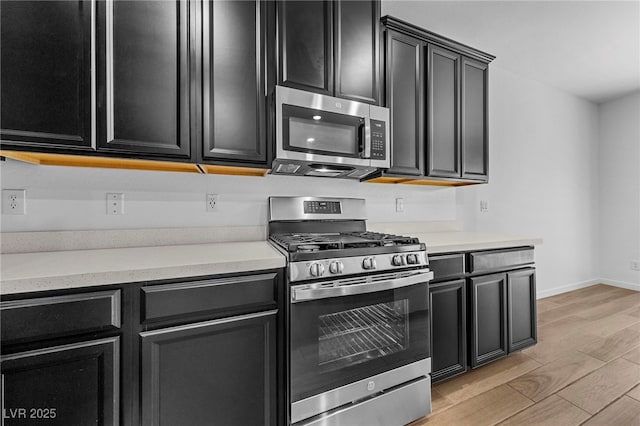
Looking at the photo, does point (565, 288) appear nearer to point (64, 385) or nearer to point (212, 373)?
point (212, 373)

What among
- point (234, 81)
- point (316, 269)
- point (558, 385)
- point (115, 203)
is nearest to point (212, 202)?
point (115, 203)

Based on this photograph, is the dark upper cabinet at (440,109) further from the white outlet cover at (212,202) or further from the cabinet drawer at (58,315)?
the cabinet drawer at (58,315)

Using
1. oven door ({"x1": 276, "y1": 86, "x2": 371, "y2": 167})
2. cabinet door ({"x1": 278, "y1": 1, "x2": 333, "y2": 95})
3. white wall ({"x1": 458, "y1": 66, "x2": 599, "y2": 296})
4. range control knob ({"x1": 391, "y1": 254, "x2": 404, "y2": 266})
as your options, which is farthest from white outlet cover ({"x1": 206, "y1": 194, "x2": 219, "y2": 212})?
white wall ({"x1": 458, "y1": 66, "x2": 599, "y2": 296})

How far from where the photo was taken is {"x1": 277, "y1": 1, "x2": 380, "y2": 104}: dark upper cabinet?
1.67 m

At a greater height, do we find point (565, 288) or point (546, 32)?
point (546, 32)

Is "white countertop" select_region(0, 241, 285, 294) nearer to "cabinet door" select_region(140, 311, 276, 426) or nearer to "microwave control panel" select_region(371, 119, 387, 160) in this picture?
"cabinet door" select_region(140, 311, 276, 426)

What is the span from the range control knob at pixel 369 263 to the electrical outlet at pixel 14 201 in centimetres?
173

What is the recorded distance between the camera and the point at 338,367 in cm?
143

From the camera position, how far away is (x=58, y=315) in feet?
3.31

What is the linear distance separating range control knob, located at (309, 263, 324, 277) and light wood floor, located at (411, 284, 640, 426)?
102cm

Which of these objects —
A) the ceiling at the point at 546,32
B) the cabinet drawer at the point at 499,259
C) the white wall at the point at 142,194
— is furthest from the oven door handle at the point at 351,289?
the ceiling at the point at 546,32

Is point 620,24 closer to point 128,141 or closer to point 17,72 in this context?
point 128,141

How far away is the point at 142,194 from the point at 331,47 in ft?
4.64

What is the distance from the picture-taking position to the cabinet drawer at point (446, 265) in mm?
1801
